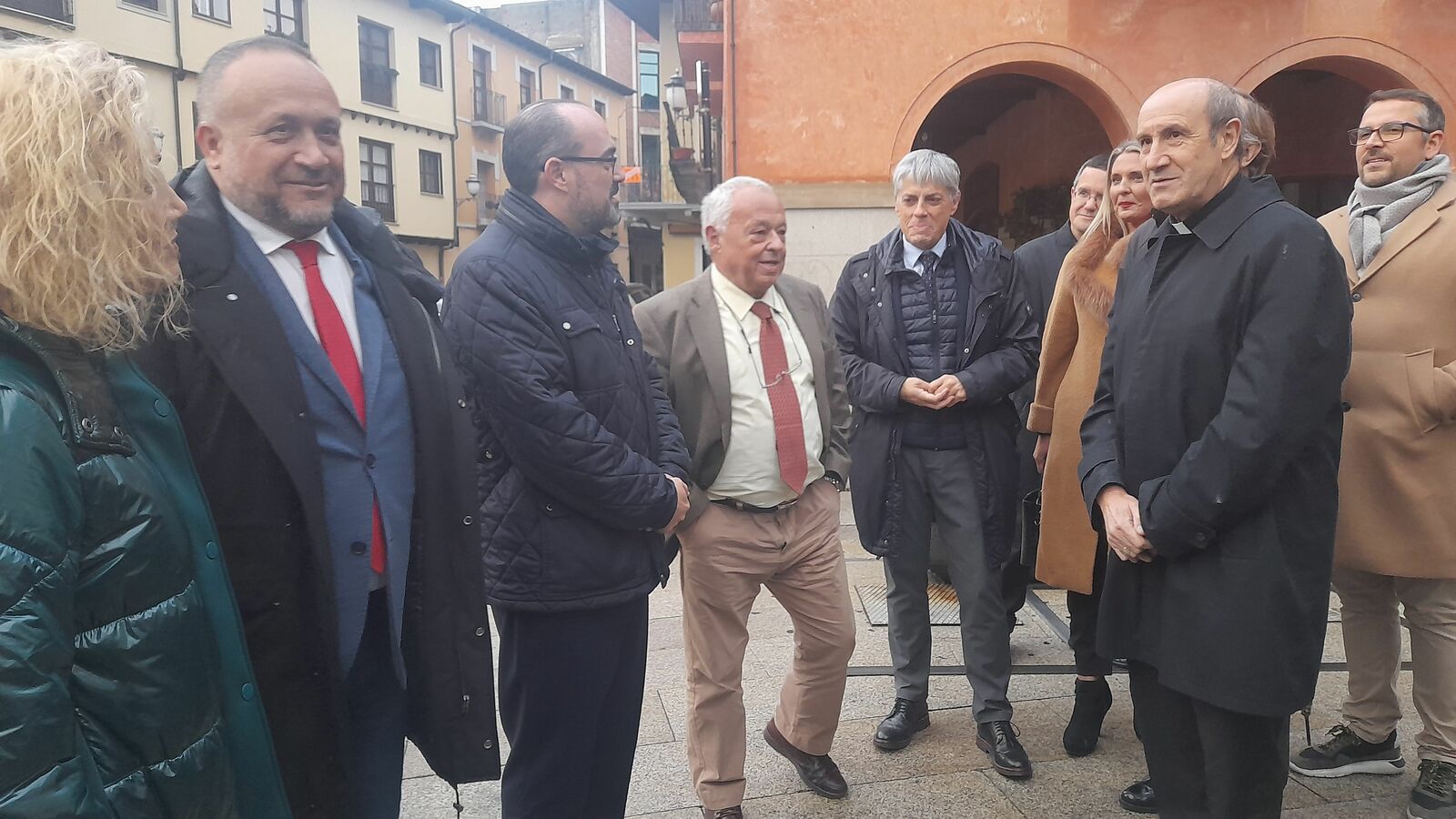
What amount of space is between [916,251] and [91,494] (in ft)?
9.83

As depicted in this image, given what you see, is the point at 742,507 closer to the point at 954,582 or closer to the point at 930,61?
the point at 954,582

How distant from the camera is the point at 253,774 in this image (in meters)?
1.60

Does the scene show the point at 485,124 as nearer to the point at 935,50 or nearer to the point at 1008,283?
the point at 935,50

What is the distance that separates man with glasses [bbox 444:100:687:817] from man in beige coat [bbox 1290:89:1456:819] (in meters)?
2.19

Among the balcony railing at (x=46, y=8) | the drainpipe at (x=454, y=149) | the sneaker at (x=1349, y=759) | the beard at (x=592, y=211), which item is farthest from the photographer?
the drainpipe at (x=454, y=149)

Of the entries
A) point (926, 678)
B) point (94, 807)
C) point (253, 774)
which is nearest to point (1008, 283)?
point (926, 678)

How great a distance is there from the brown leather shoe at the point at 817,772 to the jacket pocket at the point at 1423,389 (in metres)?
2.13

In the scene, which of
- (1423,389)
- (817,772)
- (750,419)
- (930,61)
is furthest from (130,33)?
(1423,389)

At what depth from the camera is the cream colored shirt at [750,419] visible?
3.14 m

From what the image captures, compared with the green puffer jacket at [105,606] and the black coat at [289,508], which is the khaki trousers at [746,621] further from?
the green puffer jacket at [105,606]

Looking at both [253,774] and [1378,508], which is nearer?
[253,774]

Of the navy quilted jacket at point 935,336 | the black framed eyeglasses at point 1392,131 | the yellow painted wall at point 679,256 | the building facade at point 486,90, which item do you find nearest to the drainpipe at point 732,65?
the navy quilted jacket at point 935,336

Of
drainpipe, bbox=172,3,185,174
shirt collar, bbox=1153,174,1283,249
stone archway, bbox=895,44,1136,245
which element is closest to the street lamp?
drainpipe, bbox=172,3,185,174

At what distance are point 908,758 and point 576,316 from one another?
2090mm
